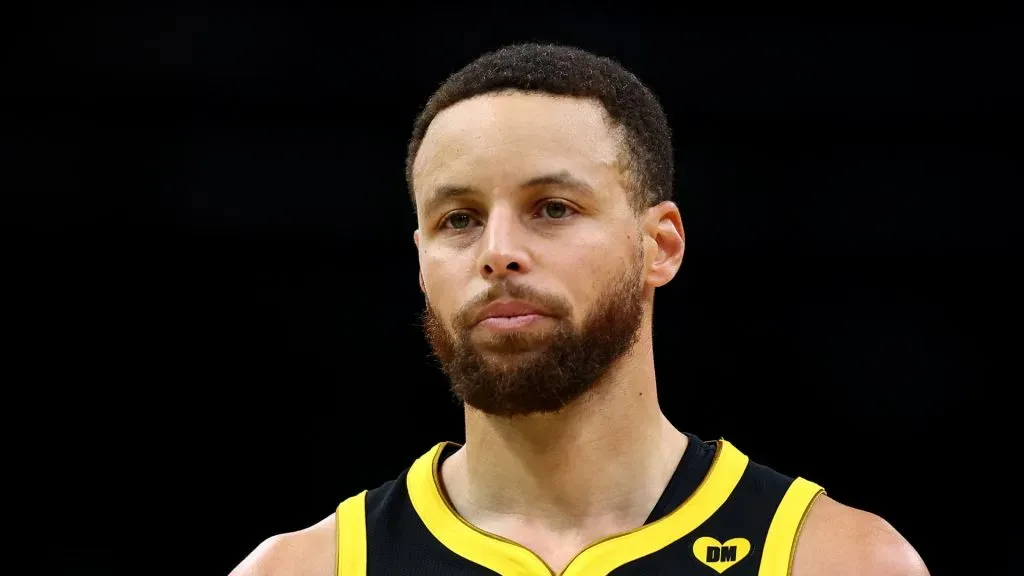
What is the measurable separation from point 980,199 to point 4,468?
3.61m

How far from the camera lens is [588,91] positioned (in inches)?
97.7

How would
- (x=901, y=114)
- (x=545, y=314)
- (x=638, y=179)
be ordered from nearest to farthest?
(x=545, y=314), (x=638, y=179), (x=901, y=114)

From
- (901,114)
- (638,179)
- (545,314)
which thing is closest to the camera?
A: (545,314)

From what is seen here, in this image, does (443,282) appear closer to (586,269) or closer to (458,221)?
(458,221)

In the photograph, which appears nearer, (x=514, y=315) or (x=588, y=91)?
(x=514, y=315)

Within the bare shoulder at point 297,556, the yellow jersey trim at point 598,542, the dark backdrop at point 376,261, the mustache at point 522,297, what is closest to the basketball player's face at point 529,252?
the mustache at point 522,297

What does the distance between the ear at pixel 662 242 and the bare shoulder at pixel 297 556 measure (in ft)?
2.60

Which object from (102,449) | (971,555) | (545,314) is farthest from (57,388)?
(971,555)

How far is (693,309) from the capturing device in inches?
185

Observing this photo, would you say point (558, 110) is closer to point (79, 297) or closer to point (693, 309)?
point (693, 309)

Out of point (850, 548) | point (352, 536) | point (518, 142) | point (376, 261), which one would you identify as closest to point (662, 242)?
point (518, 142)

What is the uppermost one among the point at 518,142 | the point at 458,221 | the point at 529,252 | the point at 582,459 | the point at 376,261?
the point at 376,261

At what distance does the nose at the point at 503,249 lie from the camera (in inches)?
90.6

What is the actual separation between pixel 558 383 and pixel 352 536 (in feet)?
1.71
